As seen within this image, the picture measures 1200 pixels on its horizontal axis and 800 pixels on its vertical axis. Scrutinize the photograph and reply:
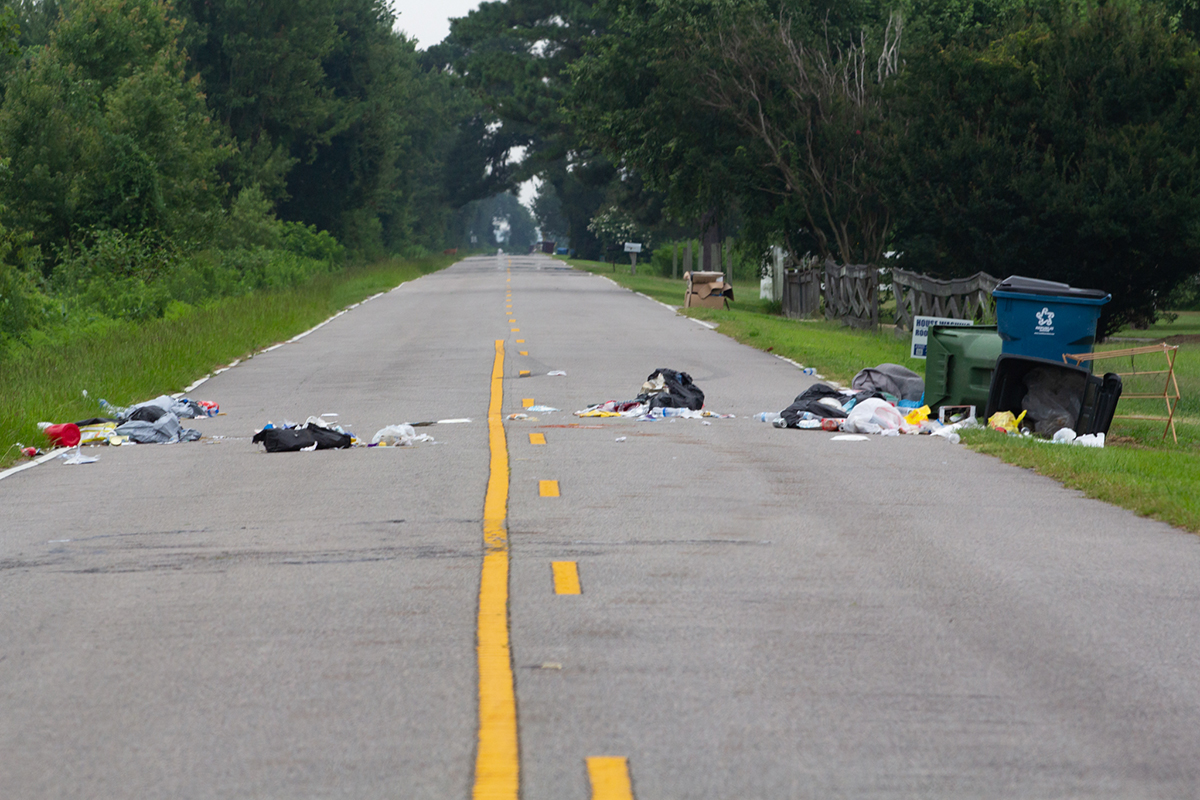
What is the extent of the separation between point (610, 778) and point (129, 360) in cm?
1616

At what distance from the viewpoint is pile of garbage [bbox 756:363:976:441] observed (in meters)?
14.0

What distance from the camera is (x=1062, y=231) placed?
26.2 meters

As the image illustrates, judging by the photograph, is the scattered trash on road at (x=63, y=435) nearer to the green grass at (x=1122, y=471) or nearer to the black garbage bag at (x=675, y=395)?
the black garbage bag at (x=675, y=395)

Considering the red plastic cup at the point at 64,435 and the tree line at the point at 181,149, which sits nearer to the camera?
the red plastic cup at the point at 64,435

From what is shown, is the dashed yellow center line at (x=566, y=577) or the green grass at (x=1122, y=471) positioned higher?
the dashed yellow center line at (x=566, y=577)

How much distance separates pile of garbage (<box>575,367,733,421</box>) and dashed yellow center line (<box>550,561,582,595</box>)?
7.25 m

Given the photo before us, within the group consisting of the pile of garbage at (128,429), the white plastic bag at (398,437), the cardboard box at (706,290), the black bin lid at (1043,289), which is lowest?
the cardboard box at (706,290)

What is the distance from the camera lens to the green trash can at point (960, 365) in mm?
14695

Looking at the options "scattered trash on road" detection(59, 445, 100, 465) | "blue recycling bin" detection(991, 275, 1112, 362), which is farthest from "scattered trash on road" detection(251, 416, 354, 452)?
"blue recycling bin" detection(991, 275, 1112, 362)

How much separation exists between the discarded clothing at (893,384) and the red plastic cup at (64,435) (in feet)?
26.9

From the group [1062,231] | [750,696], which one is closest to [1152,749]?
[750,696]

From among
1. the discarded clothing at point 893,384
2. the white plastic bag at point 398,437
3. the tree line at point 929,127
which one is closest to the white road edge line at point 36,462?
the white plastic bag at point 398,437

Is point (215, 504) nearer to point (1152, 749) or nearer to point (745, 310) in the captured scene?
point (1152, 749)

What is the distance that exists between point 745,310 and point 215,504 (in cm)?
3207
